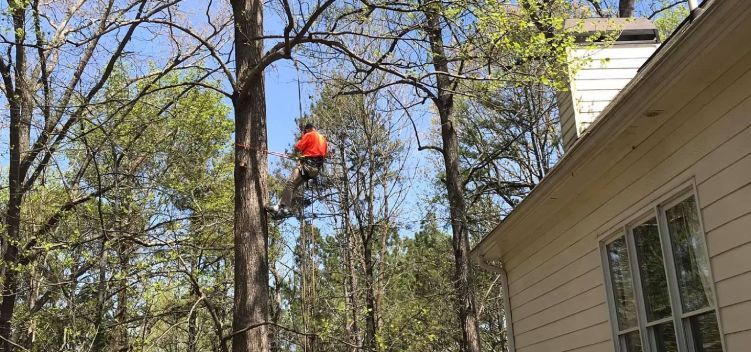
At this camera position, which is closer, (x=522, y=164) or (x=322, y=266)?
(x=522, y=164)

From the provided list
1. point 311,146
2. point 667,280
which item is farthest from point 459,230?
point 667,280

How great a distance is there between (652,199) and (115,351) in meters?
7.63

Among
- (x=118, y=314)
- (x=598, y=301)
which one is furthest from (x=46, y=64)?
(x=598, y=301)

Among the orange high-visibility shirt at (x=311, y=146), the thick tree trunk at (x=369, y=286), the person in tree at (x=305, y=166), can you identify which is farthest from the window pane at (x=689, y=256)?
the thick tree trunk at (x=369, y=286)

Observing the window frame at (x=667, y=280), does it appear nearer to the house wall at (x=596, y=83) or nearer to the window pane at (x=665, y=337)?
the window pane at (x=665, y=337)

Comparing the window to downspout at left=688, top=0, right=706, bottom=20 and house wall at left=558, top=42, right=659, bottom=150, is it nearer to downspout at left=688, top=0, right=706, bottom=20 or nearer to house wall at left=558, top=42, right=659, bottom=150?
downspout at left=688, top=0, right=706, bottom=20

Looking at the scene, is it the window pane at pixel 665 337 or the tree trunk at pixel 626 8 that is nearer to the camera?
the window pane at pixel 665 337

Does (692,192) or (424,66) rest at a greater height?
(424,66)

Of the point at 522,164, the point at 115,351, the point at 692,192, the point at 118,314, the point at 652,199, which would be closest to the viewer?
the point at 692,192

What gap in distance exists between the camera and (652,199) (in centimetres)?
476

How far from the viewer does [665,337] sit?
4.73 m

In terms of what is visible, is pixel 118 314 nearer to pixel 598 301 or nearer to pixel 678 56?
pixel 598 301

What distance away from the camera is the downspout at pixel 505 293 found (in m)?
8.09

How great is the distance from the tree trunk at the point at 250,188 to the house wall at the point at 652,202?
2.89 meters
